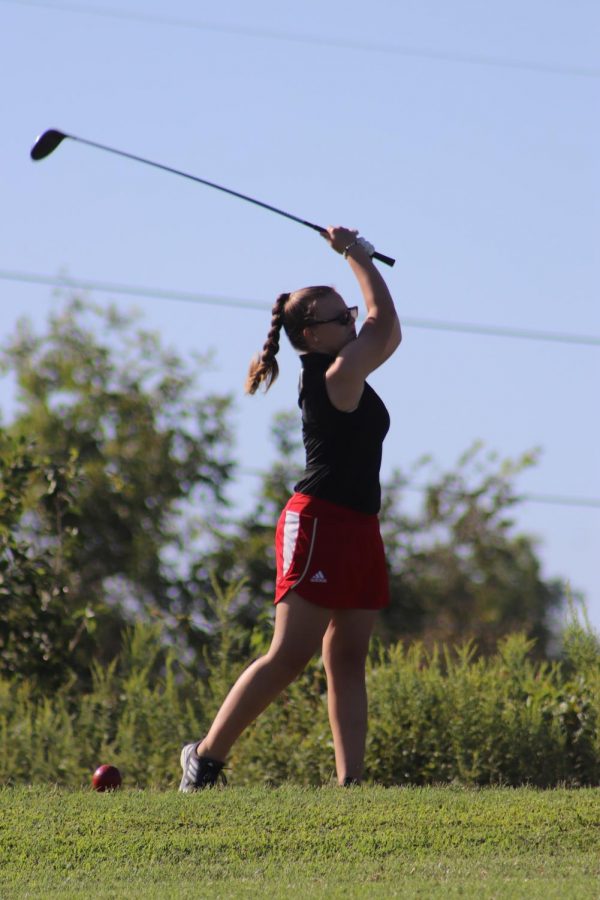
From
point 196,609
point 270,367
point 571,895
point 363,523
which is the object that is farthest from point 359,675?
point 196,609

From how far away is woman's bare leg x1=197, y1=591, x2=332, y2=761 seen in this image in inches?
198

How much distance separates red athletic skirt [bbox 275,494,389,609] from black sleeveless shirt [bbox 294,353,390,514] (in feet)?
A: 0.18

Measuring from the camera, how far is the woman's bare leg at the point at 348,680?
518cm

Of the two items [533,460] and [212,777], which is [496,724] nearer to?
[212,777]

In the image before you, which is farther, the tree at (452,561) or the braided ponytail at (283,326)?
the tree at (452,561)

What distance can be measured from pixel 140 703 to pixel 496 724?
7.42 ft

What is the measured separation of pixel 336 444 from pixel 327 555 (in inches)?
16.3

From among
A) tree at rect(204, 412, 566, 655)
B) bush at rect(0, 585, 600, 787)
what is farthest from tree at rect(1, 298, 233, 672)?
bush at rect(0, 585, 600, 787)

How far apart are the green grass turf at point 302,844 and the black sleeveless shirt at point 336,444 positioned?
3.68 ft

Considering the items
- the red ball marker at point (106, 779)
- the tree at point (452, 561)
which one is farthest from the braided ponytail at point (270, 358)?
the tree at point (452, 561)

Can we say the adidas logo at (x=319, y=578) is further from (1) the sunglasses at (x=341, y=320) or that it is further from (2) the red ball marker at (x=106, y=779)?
(2) the red ball marker at (x=106, y=779)

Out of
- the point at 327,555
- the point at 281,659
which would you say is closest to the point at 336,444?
the point at 327,555

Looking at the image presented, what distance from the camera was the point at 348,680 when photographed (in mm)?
5238

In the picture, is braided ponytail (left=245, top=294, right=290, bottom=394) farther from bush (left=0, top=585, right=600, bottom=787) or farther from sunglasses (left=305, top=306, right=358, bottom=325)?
bush (left=0, top=585, right=600, bottom=787)
